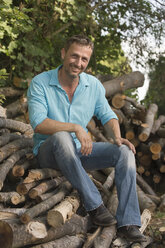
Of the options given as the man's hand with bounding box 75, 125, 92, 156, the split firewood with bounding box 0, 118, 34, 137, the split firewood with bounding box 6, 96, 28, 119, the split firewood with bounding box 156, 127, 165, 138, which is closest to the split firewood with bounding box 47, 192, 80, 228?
the man's hand with bounding box 75, 125, 92, 156

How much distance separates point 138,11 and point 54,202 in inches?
241

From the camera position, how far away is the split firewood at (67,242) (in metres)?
2.84

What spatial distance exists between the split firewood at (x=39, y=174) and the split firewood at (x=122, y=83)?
3.46 meters

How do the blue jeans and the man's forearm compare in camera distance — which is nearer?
the blue jeans

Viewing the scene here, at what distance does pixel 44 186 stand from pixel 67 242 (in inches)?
25.4

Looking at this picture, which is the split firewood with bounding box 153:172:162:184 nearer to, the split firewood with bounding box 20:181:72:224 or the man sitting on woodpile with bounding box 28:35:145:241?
the man sitting on woodpile with bounding box 28:35:145:241

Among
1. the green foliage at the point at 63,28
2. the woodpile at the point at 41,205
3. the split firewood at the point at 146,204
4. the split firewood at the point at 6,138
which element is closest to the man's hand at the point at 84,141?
the woodpile at the point at 41,205

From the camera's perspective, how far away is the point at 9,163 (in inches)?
144

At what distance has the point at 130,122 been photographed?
687 cm

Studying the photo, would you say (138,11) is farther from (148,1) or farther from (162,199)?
(162,199)

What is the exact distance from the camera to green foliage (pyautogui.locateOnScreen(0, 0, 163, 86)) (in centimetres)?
670

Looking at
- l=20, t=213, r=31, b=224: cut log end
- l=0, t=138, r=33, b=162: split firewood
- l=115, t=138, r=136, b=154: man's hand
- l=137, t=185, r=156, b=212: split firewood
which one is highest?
l=115, t=138, r=136, b=154: man's hand

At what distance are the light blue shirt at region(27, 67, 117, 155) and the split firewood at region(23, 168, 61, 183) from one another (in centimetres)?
29

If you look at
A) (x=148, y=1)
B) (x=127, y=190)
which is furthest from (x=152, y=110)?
(x=127, y=190)
